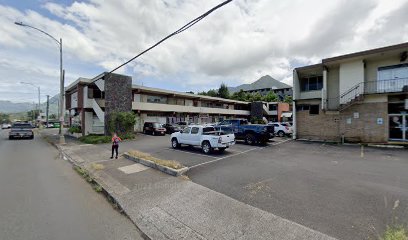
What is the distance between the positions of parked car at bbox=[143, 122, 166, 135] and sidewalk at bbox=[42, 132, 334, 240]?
17.9 metres

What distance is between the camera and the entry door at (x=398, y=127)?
16.2 m

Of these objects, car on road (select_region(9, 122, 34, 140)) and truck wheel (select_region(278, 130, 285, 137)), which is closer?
car on road (select_region(9, 122, 34, 140))

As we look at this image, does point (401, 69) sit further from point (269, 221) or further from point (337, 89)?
point (269, 221)

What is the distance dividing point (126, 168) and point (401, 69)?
22.2 metres

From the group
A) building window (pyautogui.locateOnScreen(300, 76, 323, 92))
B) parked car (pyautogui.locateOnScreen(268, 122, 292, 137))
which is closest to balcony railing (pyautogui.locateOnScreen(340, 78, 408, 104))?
building window (pyautogui.locateOnScreen(300, 76, 323, 92))

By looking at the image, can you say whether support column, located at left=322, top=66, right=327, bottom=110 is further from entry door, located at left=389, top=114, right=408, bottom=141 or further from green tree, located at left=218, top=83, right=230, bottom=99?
green tree, located at left=218, top=83, right=230, bottom=99

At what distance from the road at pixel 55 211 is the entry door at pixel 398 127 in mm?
21241

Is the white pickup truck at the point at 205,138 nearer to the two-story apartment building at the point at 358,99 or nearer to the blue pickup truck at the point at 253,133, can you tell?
the blue pickup truck at the point at 253,133

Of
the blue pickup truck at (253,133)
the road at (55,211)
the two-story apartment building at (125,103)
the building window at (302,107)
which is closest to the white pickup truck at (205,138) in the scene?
the blue pickup truck at (253,133)

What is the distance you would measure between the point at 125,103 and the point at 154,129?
4.97 meters

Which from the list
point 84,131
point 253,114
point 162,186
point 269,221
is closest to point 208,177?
point 162,186

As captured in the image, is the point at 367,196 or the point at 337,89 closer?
the point at 367,196

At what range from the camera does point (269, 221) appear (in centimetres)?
448

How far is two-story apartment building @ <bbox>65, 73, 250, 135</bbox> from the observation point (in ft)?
71.6
